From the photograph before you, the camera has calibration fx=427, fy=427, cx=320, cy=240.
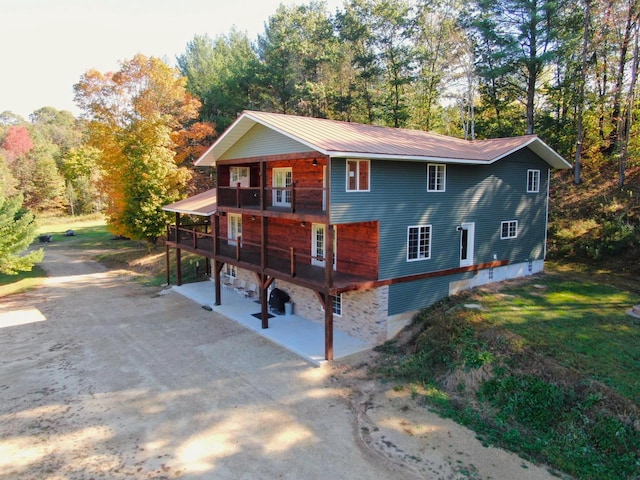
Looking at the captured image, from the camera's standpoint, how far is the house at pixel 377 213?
1401 cm

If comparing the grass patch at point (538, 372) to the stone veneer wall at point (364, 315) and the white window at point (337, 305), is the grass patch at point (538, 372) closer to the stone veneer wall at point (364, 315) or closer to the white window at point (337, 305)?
the stone veneer wall at point (364, 315)

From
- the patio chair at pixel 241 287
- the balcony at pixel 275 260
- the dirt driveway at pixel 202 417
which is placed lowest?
the dirt driveway at pixel 202 417

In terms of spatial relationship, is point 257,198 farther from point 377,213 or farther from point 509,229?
point 509,229

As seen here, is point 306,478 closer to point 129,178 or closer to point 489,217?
point 489,217

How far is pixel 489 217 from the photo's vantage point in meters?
17.9

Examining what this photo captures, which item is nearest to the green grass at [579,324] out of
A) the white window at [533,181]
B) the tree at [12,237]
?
the white window at [533,181]

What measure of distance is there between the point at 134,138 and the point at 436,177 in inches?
845

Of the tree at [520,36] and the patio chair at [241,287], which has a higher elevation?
the tree at [520,36]

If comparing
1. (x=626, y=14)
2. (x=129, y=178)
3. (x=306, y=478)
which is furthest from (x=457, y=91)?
(x=306, y=478)

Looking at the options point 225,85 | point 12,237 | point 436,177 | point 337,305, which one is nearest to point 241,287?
point 337,305

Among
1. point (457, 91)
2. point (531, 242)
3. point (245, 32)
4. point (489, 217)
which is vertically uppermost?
point (245, 32)

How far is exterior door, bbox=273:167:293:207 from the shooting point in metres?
18.8

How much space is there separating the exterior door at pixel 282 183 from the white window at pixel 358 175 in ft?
17.1

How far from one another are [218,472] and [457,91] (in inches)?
1381
